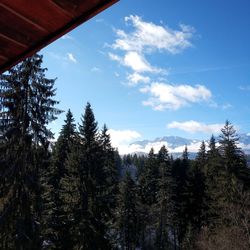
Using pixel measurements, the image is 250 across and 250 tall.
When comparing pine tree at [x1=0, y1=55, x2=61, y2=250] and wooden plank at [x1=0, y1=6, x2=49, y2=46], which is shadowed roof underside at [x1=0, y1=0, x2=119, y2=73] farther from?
pine tree at [x1=0, y1=55, x2=61, y2=250]

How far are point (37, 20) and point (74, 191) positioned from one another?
84.9ft

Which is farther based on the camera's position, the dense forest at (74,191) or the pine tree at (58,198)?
the pine tree at (58,198)

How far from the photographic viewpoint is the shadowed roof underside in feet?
6.70

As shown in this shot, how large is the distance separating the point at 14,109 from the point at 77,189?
1073cm

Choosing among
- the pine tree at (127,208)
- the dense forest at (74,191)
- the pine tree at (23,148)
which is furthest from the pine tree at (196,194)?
the pine tree at (23,148)

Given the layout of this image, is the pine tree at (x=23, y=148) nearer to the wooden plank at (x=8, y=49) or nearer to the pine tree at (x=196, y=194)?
the wooden plank at (x=8, y=49)

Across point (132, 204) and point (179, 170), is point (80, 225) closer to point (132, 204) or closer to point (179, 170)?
point (132, 204)

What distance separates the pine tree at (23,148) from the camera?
55.1ft

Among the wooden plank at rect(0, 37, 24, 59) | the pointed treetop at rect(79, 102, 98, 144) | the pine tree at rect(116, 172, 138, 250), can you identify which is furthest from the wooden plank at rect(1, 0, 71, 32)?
the pine tree at rect(116, 172, 138, 250)

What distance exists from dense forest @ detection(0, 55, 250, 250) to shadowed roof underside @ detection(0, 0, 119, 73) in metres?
15.6

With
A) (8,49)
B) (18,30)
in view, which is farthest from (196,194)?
(18,30)

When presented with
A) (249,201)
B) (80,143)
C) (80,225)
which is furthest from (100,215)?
(249,201)

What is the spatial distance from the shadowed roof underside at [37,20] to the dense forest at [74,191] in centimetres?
1560

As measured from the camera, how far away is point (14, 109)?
1822cm
